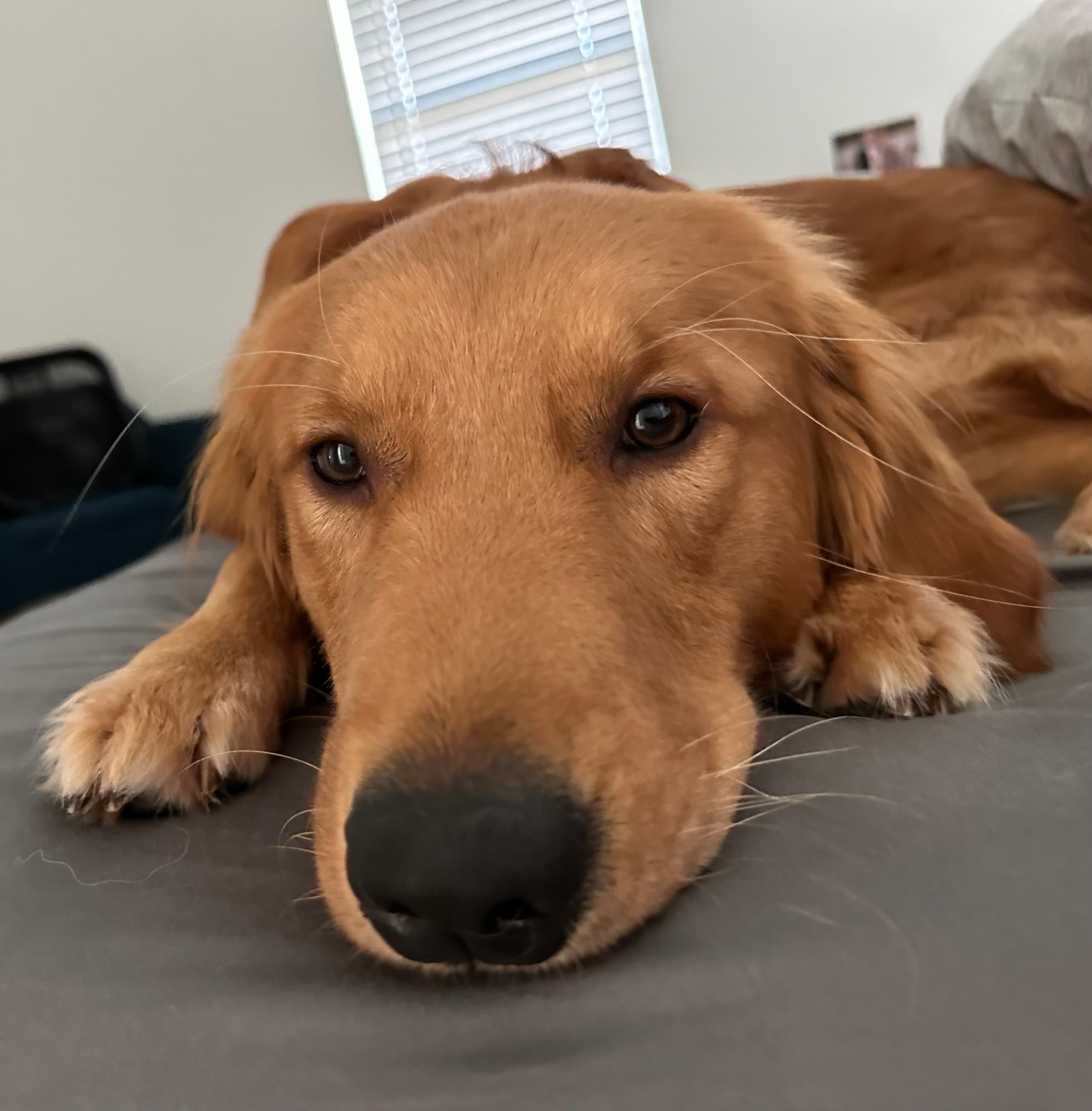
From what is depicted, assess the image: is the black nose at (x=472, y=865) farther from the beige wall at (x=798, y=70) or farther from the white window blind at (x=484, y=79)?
the white window blind at (x=484, y=79)

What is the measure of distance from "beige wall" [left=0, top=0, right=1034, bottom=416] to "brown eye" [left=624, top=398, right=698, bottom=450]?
532 cm

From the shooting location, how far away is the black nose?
77 cm

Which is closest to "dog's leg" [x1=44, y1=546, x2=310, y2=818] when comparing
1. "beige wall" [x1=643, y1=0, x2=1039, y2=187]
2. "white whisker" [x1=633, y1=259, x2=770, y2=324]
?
"white whisker" [x1=633, y1=259, x2=770, y2=324]

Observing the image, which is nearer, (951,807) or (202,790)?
(951,807)

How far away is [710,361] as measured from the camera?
134 centimetres

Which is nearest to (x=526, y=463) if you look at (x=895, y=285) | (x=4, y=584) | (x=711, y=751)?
(x=711, y=751)

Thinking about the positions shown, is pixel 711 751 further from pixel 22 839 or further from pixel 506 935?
pixel 22 839

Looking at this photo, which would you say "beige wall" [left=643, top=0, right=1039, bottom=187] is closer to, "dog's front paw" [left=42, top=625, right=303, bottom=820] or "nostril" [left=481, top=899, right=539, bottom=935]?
"dog's front paw" [left=42, top=625, right=303, bottom=820]

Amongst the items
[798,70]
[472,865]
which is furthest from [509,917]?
[798,70]

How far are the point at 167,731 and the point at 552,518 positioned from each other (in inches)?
25.5

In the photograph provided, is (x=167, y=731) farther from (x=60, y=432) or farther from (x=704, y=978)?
(x=60, y=432)

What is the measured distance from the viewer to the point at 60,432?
731cm

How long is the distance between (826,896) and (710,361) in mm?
765

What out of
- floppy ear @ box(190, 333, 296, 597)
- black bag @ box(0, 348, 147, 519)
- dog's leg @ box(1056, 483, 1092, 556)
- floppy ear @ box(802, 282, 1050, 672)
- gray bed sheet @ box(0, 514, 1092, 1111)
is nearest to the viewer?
gray bed sheet @ box(0, 514, 1092, 1111)
